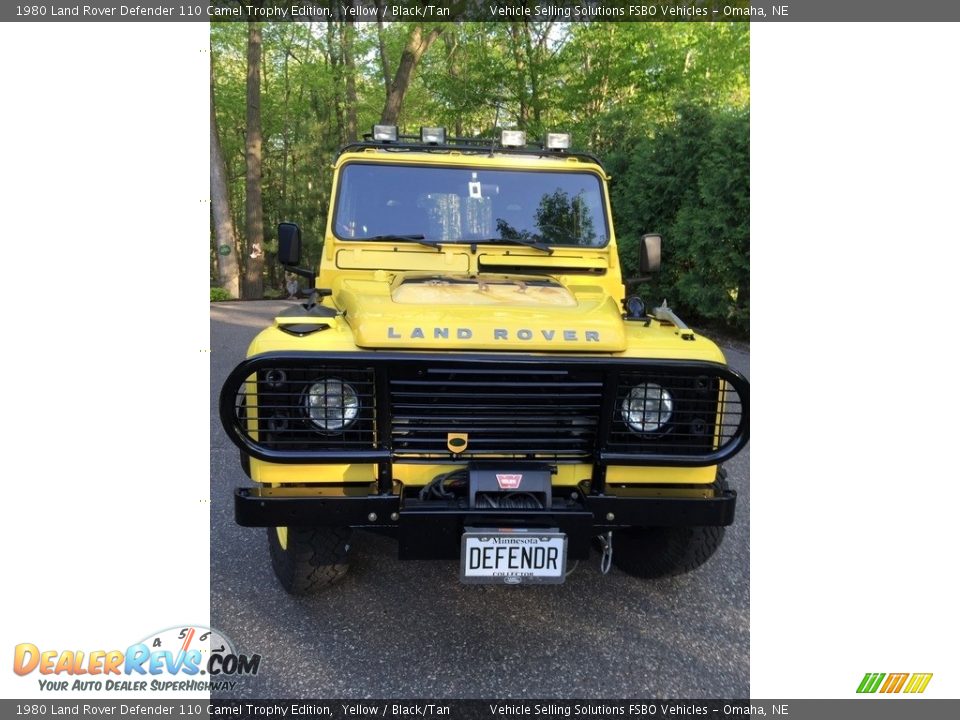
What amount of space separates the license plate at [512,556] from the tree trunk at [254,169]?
603 inches

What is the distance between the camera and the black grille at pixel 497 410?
2.43 metres

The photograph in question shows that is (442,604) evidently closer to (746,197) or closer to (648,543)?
(648,543)

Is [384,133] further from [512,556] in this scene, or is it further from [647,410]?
[512,556]

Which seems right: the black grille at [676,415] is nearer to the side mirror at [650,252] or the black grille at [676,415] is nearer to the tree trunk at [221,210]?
the side mirror at [650,252]

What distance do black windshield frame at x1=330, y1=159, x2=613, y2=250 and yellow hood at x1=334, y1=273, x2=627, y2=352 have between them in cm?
73

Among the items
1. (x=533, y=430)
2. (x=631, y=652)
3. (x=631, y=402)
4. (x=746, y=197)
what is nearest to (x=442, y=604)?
(x=631, y=652)

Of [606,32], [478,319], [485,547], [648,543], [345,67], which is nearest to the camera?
[485,547]

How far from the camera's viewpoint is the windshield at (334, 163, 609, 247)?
3664mm

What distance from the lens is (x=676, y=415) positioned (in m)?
2.60

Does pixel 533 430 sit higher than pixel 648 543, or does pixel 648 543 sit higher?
pixel 533 430

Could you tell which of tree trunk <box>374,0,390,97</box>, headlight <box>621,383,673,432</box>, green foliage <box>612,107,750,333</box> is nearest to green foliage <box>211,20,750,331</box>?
green foliage <box>612,107,750,333</box>

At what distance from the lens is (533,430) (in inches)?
99.2

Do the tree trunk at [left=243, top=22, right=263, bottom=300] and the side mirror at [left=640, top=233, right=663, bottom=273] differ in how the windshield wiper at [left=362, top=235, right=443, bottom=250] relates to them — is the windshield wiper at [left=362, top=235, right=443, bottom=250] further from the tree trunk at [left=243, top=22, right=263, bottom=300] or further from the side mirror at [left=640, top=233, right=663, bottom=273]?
the tree trunk at [left=243, top=22, right=263, bottom=300]

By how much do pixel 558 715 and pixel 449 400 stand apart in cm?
129
